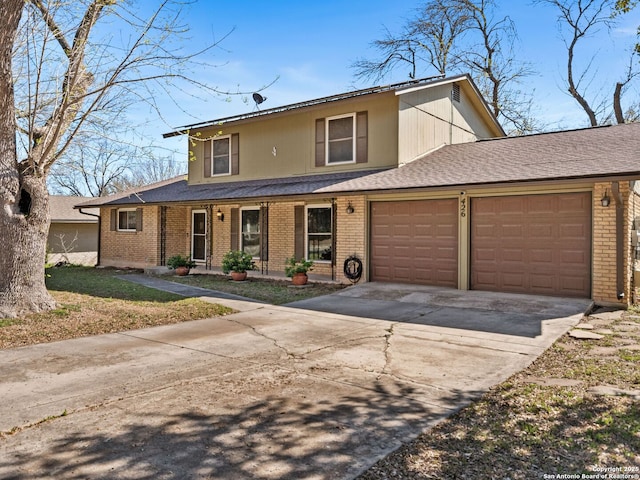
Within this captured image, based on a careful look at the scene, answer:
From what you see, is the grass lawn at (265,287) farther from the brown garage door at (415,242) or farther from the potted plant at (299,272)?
the brown garage door at (415,242)

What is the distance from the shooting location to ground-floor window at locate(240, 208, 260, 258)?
1551 cm

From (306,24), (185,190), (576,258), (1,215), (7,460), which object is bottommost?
(7,460)

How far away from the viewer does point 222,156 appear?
55.7 feet

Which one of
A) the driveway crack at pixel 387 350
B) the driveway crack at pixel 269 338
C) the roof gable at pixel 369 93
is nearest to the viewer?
the driveway crack at pixel 387 350

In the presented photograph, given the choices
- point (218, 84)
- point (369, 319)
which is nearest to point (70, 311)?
point (218, 84)

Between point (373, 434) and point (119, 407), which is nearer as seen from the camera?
point (373, 434)

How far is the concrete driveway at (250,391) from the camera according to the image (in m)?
3.16

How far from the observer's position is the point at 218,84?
7.75 meters

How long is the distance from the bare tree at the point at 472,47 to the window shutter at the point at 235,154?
13.0 metres

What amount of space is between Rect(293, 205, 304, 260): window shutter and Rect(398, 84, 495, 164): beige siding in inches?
137

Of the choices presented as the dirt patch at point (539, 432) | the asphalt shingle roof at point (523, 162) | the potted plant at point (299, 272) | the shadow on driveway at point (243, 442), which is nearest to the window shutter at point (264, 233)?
the potted plant at point (299, 272)

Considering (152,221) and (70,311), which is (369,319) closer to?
(70,311)

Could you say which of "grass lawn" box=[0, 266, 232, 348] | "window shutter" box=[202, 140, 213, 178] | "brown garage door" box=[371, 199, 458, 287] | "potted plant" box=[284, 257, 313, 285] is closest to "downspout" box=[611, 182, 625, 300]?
"brown garage door" box=[371, 199, 458, 287]

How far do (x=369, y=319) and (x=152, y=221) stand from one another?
11.8 m
